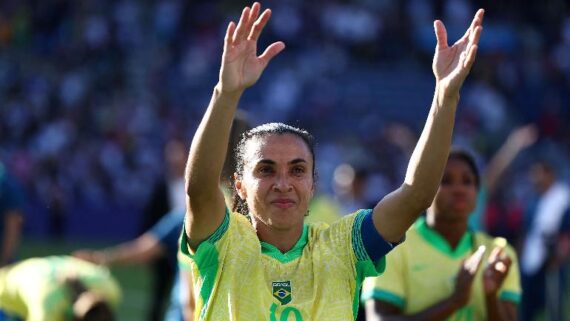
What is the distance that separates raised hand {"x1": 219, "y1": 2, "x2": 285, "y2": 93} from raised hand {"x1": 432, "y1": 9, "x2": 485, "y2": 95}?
0.57 m

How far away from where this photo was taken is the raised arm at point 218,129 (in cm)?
380

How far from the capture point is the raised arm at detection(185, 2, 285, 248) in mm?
3797


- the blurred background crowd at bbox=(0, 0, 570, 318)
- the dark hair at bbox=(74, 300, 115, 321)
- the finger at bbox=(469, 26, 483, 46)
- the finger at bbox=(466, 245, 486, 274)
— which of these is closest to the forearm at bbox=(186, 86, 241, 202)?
the finger at bbox=(469, 26, 483, 46)

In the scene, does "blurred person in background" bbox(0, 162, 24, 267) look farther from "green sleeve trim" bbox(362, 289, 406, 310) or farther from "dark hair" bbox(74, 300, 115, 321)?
"green sleeve trim" bbox(362, 289, 406, 310)

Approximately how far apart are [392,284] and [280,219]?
5.10 feet

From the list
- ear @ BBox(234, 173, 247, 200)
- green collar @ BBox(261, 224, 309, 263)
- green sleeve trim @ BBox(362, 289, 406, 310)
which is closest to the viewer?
green collar @ BBox(261, 224, 309, 263)

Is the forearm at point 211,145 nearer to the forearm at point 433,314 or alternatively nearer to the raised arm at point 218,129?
the raised arm at point 218,129

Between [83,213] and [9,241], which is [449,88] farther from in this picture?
[83,213]

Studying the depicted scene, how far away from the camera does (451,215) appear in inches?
222

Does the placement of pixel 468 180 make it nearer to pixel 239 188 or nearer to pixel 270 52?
pixel 239 188

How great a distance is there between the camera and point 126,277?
699 inches

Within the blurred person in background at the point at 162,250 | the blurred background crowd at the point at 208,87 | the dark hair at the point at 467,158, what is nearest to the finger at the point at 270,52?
the dark hair at the point at 467,158

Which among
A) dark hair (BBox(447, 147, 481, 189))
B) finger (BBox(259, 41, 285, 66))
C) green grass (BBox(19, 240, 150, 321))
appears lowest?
green grass (BBox(19, 240, 150, 321))

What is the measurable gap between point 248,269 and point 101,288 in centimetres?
274
